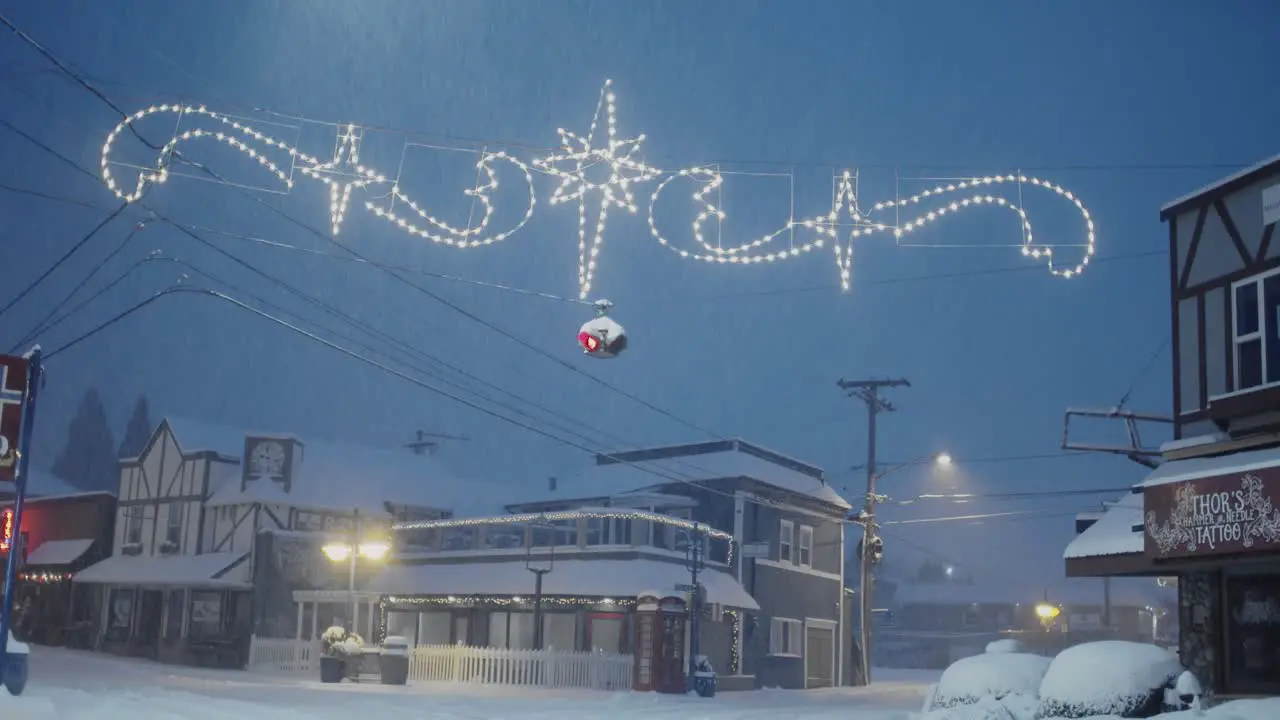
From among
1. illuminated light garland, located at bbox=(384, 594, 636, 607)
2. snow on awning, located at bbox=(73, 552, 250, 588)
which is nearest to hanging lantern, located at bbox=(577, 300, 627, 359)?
illuminated light garland, located at bbox=(384, 594, 636, 607)

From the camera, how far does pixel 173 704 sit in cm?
1736

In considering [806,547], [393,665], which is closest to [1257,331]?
[393,665]

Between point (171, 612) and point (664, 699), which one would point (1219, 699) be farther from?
point (171, 612)

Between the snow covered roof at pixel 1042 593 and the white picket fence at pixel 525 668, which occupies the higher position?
the snow covered roof at pixel 1042 593

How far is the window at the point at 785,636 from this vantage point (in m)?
40.4

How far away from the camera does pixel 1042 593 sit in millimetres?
78125

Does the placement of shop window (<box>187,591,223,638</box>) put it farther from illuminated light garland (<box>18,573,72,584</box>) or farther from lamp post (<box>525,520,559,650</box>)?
lamp post (<box>525,520,559,650</box>)

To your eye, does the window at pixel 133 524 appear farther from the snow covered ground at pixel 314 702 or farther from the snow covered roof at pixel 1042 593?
the snow covered roof at pixel 1042 593

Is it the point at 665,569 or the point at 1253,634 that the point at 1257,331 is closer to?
the point at 1253,634

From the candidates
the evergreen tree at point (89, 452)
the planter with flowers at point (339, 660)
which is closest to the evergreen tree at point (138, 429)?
the evergreen tree at point (89, 452)

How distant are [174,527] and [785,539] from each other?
70.7ft

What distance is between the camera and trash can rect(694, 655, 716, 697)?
3130cm

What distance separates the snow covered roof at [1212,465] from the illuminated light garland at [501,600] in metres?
17.4

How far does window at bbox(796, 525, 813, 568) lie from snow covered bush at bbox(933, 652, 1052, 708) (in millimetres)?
26123
